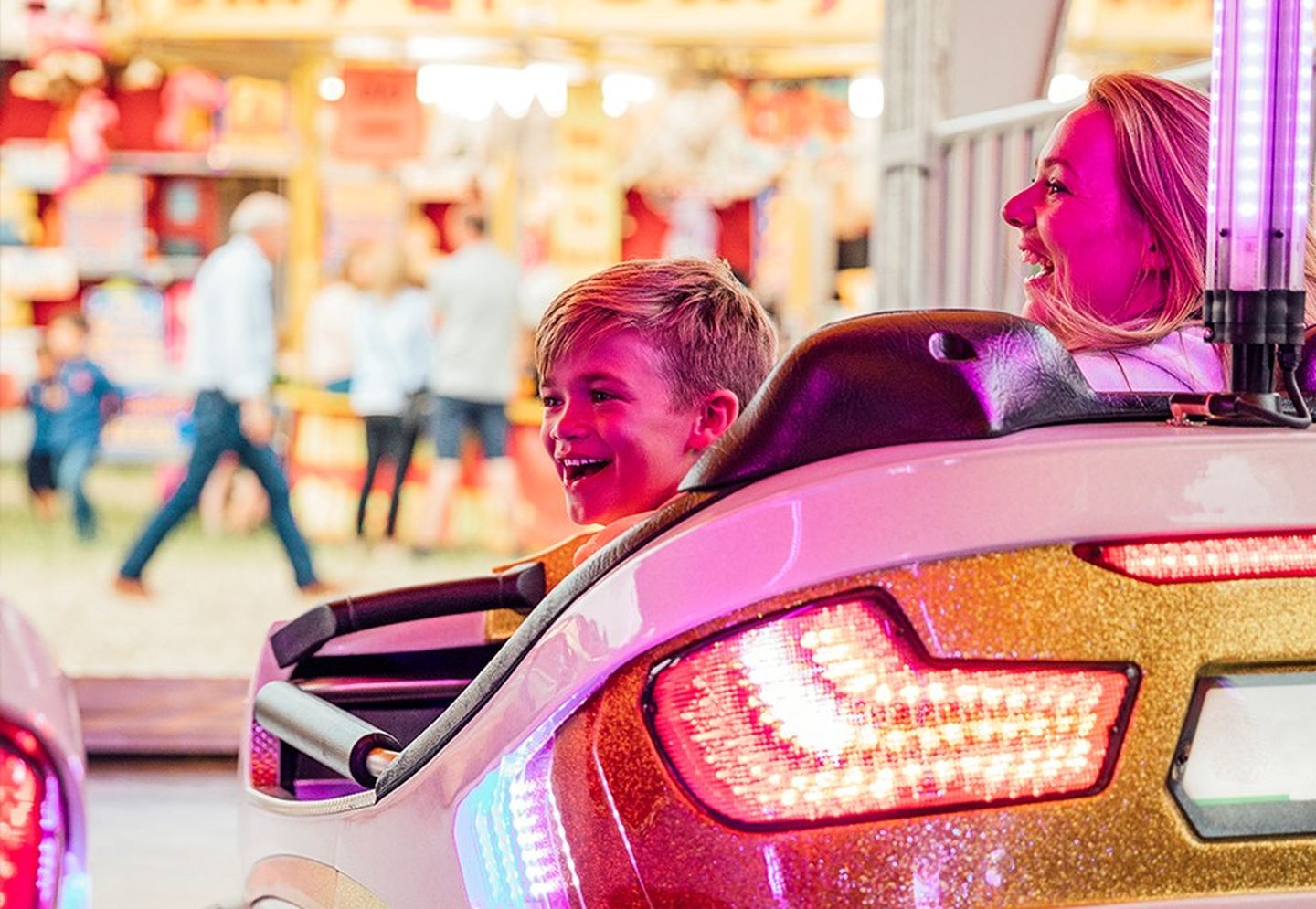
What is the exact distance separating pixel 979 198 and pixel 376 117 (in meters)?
4.67

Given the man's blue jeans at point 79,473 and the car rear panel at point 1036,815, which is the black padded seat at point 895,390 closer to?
the car rear panel at point 1036,815

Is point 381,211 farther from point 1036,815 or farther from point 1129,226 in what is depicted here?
point 1036,815

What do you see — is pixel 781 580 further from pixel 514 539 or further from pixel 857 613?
pixel 514 539

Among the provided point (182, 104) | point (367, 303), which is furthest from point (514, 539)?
point (182, 104)

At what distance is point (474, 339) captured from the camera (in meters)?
7.77

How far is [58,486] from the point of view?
863 centimetres

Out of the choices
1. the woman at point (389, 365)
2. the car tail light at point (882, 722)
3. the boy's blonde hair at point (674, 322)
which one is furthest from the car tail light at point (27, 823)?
the woman at point (389, 365)

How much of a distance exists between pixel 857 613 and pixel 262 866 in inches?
37.0

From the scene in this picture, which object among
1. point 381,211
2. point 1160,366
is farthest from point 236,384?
point 1160,366

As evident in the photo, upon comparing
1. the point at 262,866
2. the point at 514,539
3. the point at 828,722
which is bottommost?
the point at 514,539

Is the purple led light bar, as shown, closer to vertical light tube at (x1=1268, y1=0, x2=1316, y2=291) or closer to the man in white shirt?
vertical light tube at (x1=1268, y1=0, x2=1316, y2=291)

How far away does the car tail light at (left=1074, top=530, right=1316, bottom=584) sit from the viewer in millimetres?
1011

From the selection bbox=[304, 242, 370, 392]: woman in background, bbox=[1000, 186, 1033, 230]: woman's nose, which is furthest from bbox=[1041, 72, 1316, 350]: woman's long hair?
bbox=[304, 242, 370, 392]: woman in background

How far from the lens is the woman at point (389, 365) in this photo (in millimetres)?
8109
